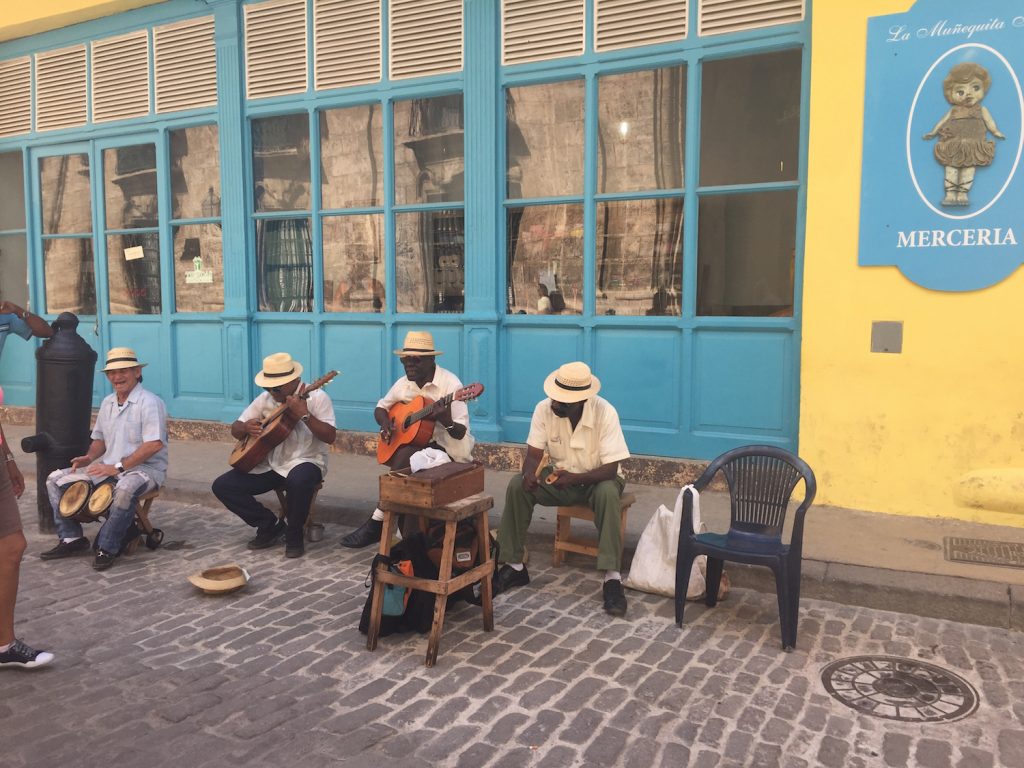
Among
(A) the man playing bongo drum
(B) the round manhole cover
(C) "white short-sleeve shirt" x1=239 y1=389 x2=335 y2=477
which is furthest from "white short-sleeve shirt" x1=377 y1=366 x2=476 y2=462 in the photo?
(B) the round manhole cover

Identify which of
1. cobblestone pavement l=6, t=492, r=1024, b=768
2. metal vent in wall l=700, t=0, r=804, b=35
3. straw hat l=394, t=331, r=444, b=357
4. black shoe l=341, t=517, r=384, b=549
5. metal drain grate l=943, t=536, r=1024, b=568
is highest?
metal vent in wall l=700, t=0, r=804, b=35

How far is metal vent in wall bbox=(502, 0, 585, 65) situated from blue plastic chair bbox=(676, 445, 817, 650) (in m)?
4.19

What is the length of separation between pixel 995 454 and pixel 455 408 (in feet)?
12.2

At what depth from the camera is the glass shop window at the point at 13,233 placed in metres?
10.6

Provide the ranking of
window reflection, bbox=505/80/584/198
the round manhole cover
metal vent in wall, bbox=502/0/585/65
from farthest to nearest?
window reflection, bbox=505/80/584/198
metal vent in wall, bbox=502/0/585/65
the round manhole cover

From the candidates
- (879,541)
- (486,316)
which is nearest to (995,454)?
(879,541)

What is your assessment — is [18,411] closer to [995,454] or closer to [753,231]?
[753,231]

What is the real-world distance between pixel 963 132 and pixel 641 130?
2.43 m

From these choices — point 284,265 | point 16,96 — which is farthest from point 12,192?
point 284,265

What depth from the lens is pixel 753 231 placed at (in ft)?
21.4

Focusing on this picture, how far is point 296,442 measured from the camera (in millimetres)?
5996

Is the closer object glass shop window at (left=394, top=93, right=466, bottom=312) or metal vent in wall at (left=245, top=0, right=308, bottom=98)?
glass shop window at (left=394, top=93, right=466, bottom=312)

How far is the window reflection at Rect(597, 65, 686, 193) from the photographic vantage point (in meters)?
6.71

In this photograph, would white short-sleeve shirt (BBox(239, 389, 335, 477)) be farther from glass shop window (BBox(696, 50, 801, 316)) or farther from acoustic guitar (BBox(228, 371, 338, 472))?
glass shop window (BBox(696, 50, 801, 316))
